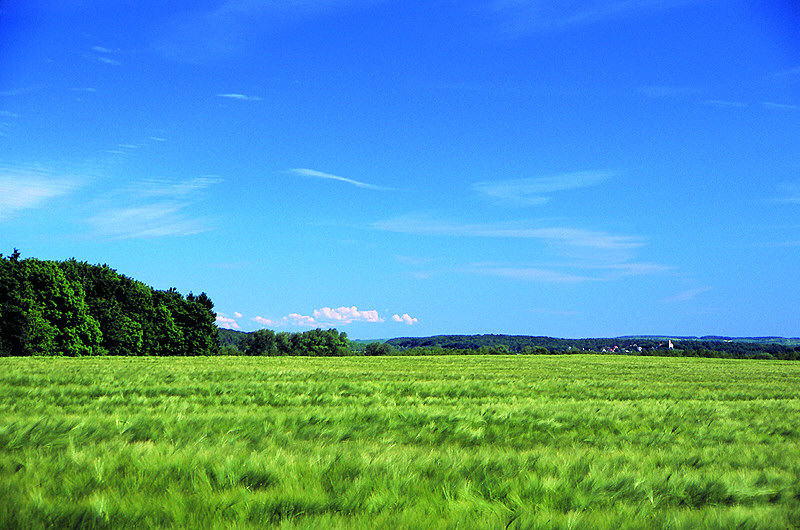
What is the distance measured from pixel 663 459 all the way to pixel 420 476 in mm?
3189

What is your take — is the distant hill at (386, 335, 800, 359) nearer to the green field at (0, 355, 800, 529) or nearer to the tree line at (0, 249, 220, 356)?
the tree line at (0, 249, 220, 356)

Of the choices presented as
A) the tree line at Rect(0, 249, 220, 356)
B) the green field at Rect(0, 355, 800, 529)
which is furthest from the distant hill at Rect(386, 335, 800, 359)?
the green field at Rect(0, 355, 800, 529)

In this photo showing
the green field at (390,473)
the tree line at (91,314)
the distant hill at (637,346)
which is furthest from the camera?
the distant hill at (637,346)

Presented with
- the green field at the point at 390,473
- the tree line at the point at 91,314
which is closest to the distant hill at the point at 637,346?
the tree line at the point at 91,314

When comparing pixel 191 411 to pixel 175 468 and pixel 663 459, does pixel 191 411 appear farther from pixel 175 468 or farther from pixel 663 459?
pixel 663 459

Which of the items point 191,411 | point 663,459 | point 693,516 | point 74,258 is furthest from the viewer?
point 74,258

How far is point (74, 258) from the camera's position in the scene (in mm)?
58781

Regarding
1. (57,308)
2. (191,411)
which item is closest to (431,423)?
(191,411)

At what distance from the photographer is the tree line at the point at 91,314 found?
48062mm

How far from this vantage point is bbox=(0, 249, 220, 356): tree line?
48.1 metres

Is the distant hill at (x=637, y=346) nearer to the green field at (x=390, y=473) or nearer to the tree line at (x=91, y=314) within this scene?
the tree line at (x=91, y=314)

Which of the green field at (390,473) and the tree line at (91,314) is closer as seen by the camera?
the green field at (390,473)

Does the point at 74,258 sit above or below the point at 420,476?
above

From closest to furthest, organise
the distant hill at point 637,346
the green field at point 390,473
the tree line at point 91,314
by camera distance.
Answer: the green field at point 390,473, the tree line at point 91,314, the distant hill at point 637,346
